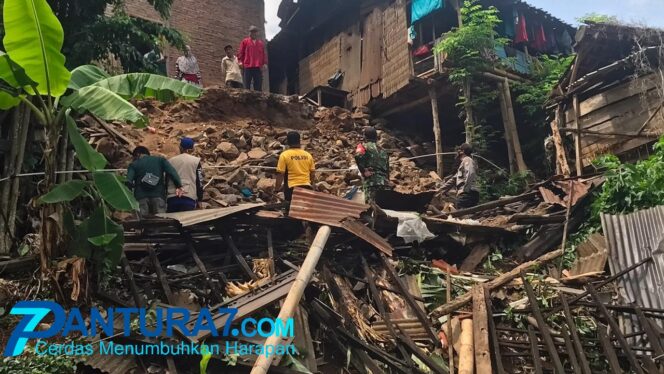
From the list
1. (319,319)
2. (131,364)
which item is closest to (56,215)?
(131,364)

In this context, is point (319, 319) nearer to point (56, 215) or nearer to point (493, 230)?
point (56, 215)

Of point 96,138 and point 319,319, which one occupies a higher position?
point 96,138

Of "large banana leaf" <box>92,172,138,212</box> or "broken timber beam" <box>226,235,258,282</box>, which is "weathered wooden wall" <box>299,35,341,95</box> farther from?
"large banana leaf" <box>92,172,138,212</box>

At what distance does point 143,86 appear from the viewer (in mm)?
5934

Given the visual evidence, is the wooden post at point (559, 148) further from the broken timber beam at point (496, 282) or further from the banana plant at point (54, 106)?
the banana plant at point (54, 106)

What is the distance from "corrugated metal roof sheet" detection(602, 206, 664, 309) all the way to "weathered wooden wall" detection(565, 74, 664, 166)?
138 inches

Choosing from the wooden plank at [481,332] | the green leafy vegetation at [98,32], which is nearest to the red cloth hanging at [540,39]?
the green leafy vegetation at [98,32]

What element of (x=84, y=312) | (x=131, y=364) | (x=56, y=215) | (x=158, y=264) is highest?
(x=56, y=215)

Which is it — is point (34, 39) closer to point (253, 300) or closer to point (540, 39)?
point (253, 300)

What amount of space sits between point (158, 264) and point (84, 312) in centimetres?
99

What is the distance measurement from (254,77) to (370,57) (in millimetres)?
3267

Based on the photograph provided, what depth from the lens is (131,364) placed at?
4688 millimetres

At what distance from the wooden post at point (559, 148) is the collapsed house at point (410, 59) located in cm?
154

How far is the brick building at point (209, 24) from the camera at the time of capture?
16188 mm
